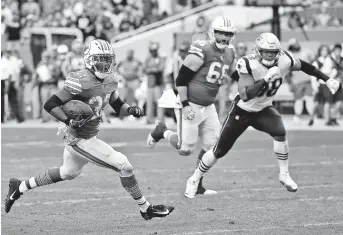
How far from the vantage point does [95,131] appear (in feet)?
23.7

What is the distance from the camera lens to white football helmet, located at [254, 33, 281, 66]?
787cm

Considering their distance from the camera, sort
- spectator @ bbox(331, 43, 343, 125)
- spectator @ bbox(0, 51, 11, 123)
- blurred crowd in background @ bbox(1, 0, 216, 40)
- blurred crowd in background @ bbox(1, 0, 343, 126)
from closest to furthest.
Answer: spectator @ bbox(331, 43, 343, 125) < blurred crowd in background @ bbox(1, 0, 343, 126) < spectator @ bbox(0, 51, 11, 123) < blurred crowd in background @ bbox(1, 0, 216, 40)

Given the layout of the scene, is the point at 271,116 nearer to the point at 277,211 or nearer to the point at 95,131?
the point at 277,211

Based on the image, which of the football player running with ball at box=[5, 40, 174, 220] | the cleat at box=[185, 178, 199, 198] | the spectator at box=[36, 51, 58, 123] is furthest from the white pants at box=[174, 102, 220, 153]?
the spectator at box=[36, 51, 58, 123]

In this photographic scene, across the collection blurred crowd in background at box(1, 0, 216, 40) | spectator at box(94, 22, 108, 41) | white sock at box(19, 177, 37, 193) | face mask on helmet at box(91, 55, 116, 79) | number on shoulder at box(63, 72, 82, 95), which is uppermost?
face mask on helmet at box(91, 55, 116, 79)

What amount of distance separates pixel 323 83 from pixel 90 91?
32.1 ft

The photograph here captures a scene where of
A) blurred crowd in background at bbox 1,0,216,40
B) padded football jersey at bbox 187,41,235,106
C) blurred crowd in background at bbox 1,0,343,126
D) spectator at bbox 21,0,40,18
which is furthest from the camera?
spectator at bbox 21,0,40,18

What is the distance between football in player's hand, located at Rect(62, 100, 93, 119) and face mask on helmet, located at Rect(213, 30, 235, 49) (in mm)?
2037

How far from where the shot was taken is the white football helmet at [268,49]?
7867mm

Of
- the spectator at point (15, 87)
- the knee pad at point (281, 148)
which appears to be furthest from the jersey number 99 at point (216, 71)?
the spectator at point (15, 87)

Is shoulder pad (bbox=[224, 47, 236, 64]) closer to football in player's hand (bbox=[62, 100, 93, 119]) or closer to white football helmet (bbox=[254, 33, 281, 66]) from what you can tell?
white football helmet (bbox=[254, 33, 281, 66])

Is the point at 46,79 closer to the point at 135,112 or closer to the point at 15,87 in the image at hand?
the point at 15,87

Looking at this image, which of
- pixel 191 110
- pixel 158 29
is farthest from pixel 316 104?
pixel 191 110

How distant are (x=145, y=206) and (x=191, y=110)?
1871 mm
